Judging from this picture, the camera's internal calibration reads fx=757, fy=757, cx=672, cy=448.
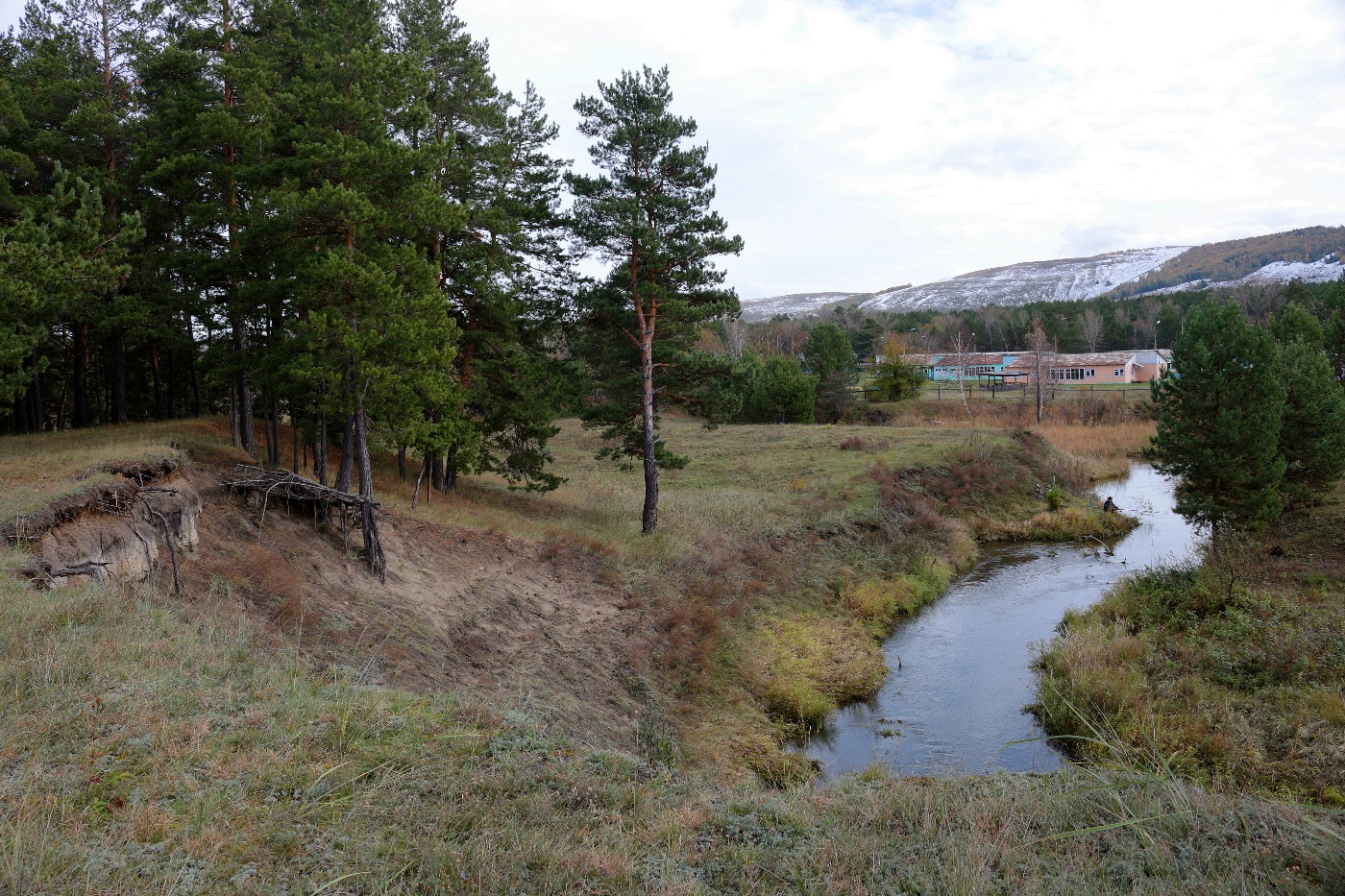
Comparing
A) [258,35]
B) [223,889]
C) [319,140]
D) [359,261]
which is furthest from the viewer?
[258,35]

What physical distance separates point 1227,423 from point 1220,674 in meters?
10.7

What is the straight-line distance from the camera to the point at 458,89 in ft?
67.3

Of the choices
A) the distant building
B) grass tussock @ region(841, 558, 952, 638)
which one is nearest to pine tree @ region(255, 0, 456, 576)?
grass tussock @ region(841, 558, 952, 638)

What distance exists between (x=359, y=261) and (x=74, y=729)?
1079cm

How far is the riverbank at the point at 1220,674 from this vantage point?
1119cm

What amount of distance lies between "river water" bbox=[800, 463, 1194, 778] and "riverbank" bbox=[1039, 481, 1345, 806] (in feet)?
2.84

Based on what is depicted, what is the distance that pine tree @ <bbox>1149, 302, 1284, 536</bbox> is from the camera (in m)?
22.1

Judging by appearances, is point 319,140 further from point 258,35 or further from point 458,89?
point 258,35

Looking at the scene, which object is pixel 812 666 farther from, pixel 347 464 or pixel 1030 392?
pixel 1030 392

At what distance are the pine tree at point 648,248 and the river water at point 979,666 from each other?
865cm

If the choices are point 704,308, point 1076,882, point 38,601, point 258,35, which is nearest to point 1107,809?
point 1076,882

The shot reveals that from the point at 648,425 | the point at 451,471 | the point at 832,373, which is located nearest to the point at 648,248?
the point at 648,425

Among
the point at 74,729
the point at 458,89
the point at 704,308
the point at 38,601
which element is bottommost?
the point at 74,729

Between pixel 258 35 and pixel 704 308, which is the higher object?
pixel 258 35
